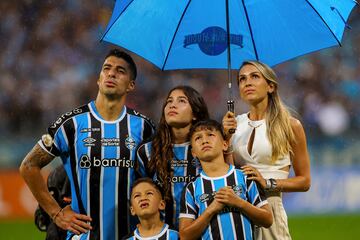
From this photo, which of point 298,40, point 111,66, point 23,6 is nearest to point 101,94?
point 111,66

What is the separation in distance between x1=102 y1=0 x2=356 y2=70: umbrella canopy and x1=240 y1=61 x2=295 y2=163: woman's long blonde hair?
24cm

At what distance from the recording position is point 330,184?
11094 mm

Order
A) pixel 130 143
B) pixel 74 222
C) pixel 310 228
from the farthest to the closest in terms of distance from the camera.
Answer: pixel 310 228 → pixel 130 143 → pixel 74 222

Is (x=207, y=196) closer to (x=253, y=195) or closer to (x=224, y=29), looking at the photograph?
(x=253, y=195)

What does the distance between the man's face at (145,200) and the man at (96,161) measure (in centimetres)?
16

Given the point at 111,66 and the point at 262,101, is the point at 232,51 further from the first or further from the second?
the point at 111,66

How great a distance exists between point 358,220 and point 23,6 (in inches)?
262

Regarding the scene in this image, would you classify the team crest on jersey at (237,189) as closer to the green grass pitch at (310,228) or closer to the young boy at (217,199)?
the young boy at (217,199)

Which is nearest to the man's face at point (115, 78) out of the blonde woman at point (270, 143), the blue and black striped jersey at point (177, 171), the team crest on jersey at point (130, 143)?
the team crest on jersey at point (130, 143)

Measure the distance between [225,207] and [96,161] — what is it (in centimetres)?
86

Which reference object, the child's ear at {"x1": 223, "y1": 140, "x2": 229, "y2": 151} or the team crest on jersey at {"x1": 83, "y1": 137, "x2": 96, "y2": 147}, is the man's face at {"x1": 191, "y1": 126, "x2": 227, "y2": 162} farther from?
the team crest on jersey at {"x1": 83, "y1": 137, "x2": 96, "y2": 147}

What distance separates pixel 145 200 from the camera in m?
4.22

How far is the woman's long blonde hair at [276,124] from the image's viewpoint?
14.3 feet

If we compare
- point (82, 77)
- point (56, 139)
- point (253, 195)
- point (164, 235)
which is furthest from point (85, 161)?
point (82, 77)
